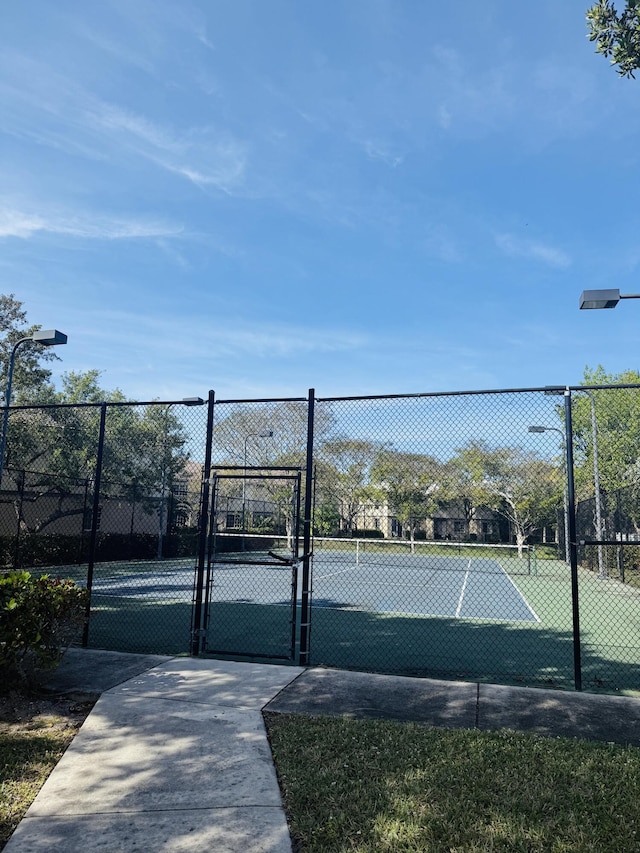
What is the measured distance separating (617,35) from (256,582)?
1591cm

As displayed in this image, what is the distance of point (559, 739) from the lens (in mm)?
4457

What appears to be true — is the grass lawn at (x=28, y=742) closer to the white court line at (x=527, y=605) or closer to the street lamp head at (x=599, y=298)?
the street lamp head at (x=599, y=298)

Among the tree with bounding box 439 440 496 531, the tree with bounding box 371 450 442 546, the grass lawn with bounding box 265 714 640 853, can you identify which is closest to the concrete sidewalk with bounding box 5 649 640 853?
the grass lawn with bounding box 265 714 640 853

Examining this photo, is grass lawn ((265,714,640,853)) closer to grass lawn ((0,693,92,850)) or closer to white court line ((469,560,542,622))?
grass lawn ((0,693,92,850))

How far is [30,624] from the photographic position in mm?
5449

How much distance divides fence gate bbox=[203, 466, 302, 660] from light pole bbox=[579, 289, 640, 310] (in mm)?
4241

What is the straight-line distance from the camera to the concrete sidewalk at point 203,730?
323 centimetres

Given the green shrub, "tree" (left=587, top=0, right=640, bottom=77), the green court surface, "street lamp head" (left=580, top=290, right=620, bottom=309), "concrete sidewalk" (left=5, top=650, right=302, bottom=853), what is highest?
"tree" (left=587, top=0, right=640, bottom=77)

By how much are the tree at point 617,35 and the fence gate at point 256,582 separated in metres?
9.19

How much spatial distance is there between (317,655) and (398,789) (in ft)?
13.3

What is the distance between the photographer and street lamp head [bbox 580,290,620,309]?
737 centimetres

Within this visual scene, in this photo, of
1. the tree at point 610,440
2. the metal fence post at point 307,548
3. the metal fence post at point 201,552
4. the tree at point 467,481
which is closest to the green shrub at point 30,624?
the metal fence post at point 201,552

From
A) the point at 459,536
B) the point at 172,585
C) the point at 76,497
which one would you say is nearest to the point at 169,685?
the point at 459,536

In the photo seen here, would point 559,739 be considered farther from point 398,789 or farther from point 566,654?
point 566,654
